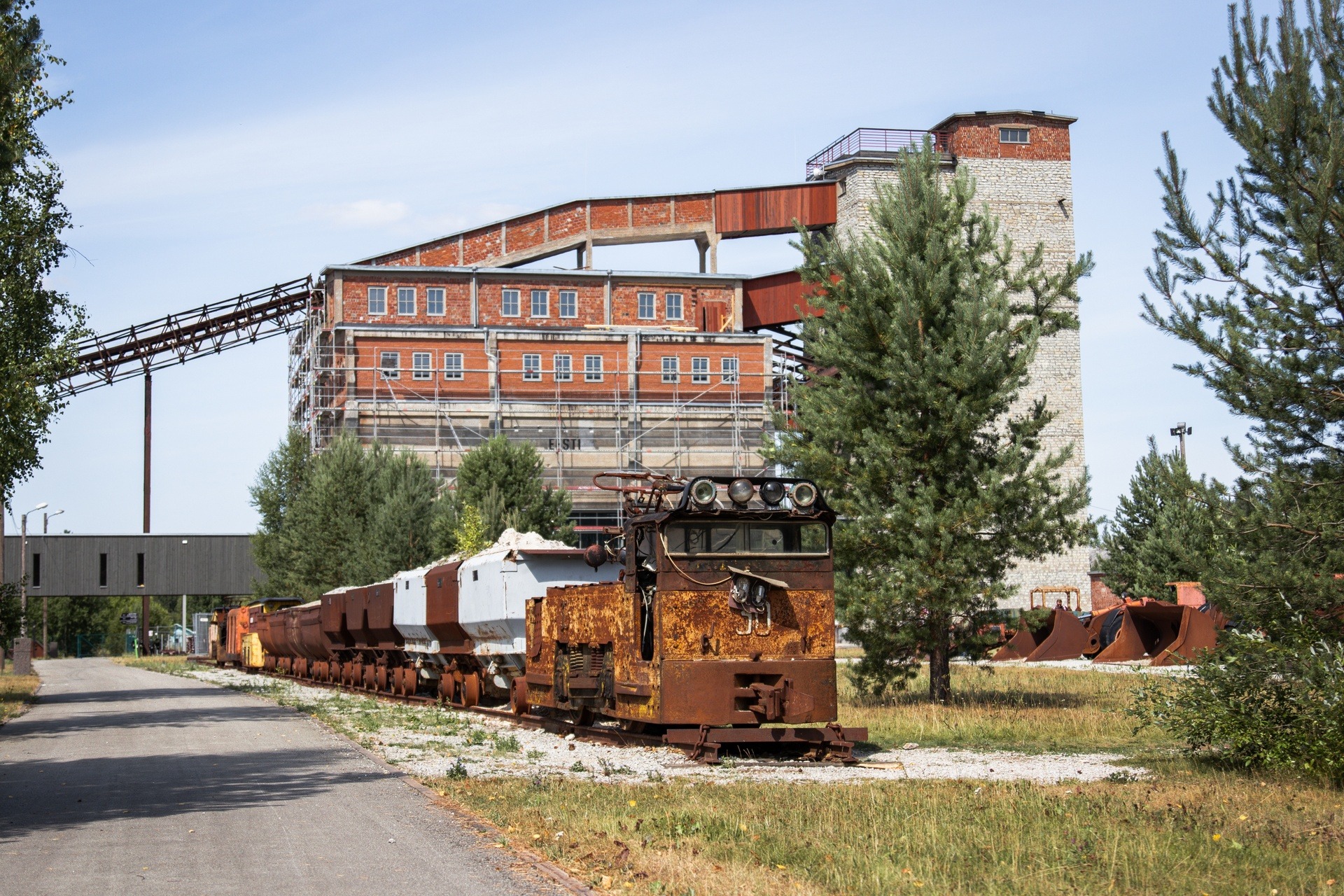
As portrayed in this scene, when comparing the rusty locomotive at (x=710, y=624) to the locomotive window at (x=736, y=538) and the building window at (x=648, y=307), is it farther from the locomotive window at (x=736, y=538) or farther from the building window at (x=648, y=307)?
the building window at (x=648, y=307)

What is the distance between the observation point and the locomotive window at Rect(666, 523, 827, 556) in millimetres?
14391

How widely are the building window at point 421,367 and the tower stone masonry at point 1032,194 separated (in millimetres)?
19925

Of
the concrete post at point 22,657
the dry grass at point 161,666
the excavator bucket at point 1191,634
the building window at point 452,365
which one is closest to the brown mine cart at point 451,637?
the excavator bucket at point 1191,634

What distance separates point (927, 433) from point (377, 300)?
44.3 meters

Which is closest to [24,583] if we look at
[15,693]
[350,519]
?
[15,693]

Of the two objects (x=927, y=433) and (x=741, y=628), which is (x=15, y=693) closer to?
(x=927, y=433)

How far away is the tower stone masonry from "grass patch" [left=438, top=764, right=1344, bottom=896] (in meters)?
49.7

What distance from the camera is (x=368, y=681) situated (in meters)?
30.3

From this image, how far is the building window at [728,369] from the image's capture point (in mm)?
62188

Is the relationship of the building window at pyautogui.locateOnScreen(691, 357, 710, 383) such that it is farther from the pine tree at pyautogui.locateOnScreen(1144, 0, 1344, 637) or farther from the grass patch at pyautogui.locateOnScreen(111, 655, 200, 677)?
the pine tree at pyautogui.locateOnScreen(1144, 0, 1344, 637)

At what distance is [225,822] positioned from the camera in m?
10.6

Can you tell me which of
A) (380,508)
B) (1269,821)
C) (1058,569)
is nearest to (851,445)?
(1269,821)

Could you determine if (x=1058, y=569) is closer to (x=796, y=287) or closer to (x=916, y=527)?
(x=796, y=287)

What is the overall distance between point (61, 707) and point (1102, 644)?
28.1 meters
